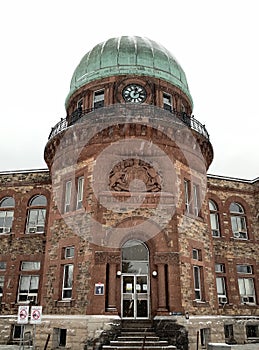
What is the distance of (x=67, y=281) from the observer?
51.1ft

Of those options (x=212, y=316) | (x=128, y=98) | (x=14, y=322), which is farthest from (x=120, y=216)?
(x=14, y=322)

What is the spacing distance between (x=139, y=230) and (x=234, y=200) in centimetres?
1002

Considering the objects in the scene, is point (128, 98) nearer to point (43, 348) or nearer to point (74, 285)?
point (74, 285)

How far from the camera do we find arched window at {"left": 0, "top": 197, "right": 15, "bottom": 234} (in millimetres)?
20984

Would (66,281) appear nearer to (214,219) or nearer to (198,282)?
(198,282)

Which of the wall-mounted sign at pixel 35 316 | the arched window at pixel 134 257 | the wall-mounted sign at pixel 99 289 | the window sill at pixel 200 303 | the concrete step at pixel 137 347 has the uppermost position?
the arched window at pixel 134 257

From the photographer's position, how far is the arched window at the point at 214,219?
21812mm

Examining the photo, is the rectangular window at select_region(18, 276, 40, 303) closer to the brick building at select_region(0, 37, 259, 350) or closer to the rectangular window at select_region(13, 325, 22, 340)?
the brick building at select_region(0, 37, 259, 350)

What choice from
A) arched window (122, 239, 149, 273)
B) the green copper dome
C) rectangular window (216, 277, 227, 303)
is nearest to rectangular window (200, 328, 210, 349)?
arched window (122, 239, 149, 273)

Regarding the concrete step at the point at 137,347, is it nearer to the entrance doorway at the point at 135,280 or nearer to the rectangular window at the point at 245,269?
the entrance doorway at the point at 135,280

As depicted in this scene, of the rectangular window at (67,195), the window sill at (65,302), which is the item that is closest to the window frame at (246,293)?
the window sill at (65,302)

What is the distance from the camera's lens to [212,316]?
615 inches

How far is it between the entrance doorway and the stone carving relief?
247cm

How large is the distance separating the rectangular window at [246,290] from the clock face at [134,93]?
12.2 m
